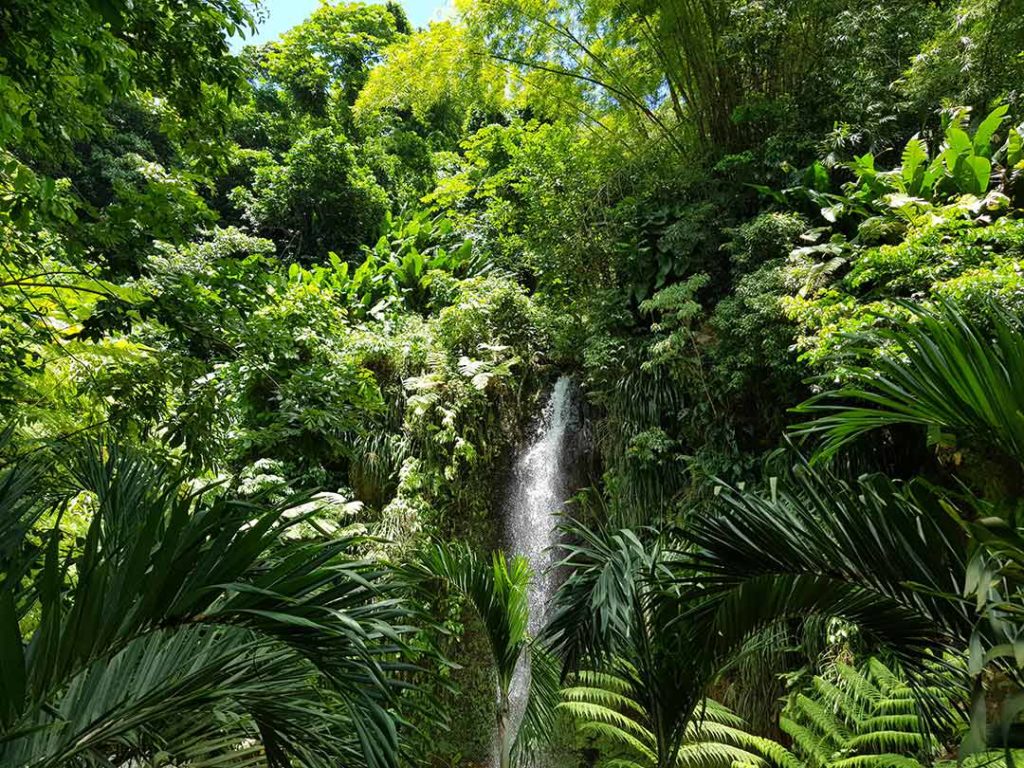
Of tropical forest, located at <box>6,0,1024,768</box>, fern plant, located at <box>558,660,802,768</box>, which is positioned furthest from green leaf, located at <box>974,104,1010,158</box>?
fern plant, located at <box>558,660,802,768</box>

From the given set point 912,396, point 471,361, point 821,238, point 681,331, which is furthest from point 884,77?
point 912,396

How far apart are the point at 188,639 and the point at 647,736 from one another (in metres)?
3.47

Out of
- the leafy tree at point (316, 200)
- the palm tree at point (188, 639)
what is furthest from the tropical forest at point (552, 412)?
the leafy tree at point (316, 200)

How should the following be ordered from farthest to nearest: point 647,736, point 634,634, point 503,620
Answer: point 647,736 < point 503,620 < point 634,634

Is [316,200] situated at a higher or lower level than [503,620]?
higher

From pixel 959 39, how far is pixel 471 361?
5231 mm

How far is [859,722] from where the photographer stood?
3488mm

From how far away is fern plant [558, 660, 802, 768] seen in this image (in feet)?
12.3

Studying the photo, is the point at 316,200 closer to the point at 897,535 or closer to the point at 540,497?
the point at 540,497

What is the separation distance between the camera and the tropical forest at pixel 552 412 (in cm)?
142

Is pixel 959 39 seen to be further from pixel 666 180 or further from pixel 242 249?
pixel 242 249

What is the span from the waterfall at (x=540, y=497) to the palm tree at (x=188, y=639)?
493 cm

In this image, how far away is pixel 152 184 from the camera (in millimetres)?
2873

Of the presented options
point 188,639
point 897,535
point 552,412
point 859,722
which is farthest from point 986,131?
point 188,639
